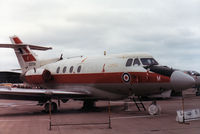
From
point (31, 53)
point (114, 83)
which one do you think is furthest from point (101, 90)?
point (31, 53)

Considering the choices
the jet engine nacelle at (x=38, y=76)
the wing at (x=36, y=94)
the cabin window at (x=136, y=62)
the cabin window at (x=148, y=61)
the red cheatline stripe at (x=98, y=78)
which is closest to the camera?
the red cheatline stripe at (x=98, y=78)

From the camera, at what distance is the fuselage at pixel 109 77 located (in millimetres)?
12845

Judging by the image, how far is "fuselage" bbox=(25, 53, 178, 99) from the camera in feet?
42.1

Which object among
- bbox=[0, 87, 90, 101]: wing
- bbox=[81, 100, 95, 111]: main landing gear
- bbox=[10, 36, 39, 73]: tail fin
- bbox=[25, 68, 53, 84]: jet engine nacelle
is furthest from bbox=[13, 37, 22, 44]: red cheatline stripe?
bbox=[81, 100, 95, 111]: main landing gear

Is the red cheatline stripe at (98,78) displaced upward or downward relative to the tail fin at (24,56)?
downward

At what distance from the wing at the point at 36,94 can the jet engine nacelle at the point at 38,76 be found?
2599 mm

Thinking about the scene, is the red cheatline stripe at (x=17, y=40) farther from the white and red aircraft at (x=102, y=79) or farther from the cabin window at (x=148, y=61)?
the cabin window at (x=148, y=61)

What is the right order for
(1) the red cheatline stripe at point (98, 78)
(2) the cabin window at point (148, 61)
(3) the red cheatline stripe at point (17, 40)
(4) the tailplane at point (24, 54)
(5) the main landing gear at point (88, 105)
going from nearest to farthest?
(1) the red cheatline stripe at point (98, 78), (2) the cabin window at point (148, 61), (5) the main landing gear at point (88, 105), (4) the tailplane at point (24, 54), (3) the red cheatline stripe at point (17, 40)

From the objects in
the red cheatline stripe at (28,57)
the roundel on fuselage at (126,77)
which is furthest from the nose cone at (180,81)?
the red cheatline stripe at (28,57)

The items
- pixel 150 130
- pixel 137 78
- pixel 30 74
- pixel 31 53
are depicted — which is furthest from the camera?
pixel 31 53

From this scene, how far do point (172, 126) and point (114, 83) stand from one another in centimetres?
507

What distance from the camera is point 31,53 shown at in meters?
20.7

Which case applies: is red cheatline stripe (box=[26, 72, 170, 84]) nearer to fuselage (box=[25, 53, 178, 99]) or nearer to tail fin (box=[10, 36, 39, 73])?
fuselage (box=[25, 53, 178, 99])

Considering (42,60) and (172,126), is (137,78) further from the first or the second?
(42,60)
